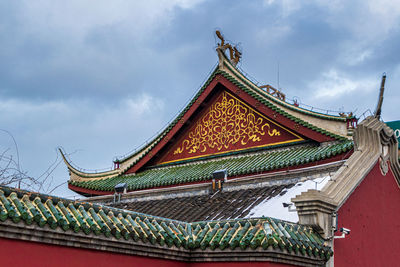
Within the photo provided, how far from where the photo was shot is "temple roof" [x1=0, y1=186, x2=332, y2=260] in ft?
22.6

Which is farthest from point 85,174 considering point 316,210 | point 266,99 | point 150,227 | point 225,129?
point 316,210

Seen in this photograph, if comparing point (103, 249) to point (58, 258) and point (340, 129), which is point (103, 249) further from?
point (340, 129)

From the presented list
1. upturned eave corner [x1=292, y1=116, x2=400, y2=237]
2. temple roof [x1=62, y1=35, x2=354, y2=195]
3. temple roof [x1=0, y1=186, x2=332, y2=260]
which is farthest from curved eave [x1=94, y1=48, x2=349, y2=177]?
temple roof [x1=0, y1=186, x2=332, y2=260]

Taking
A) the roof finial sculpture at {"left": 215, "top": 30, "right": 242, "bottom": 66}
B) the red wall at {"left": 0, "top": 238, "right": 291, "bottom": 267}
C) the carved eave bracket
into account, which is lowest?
the red wall at {"left": 0, "top": 238, "right": 291, "bottom": 267}

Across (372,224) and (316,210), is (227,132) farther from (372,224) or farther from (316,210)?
(316,210)

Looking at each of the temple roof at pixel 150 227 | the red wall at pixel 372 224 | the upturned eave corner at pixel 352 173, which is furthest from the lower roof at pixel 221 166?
the temple roof at pixel 150 227

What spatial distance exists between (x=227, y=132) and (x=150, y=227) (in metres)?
6.81

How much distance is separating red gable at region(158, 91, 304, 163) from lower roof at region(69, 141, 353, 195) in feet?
0.81

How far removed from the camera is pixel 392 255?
34.6 feet

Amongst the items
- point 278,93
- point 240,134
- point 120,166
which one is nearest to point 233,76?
point 240,134

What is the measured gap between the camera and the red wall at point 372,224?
941 centimetres

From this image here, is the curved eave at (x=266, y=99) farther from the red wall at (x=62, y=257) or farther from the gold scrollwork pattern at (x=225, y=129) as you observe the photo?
the red wall at (x=62, y=257)

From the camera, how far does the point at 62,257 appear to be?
23.4 feet

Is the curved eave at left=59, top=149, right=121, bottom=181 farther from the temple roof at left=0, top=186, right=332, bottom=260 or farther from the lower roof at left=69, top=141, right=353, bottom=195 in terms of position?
the temple roof at left=0, top=186, right=332, bottom=260
